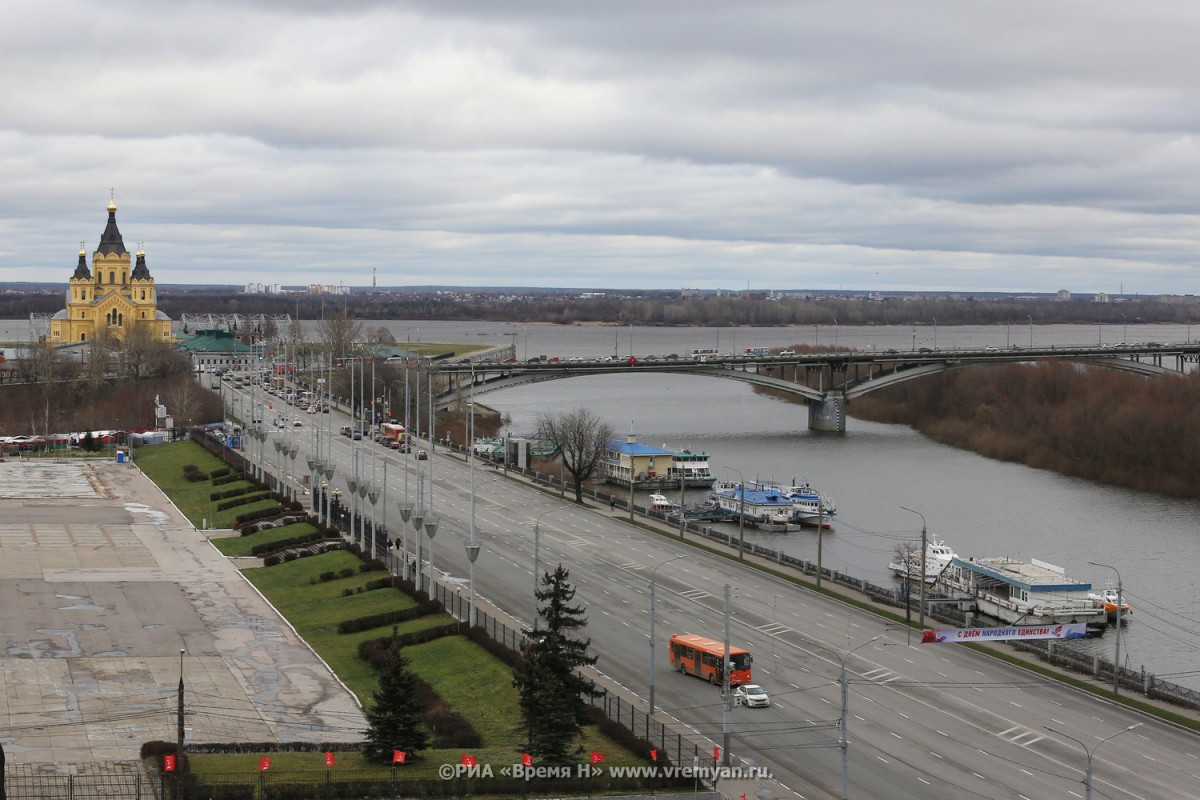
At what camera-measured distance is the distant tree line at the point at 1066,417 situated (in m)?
109

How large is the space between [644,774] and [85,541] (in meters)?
46.8

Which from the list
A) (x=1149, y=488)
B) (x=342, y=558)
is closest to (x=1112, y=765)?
(x=342, y=558)

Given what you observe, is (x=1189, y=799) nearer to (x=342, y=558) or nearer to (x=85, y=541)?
(x=342, y=558)

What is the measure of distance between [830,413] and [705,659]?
103m

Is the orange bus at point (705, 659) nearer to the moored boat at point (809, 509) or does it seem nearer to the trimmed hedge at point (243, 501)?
the moored boat at point (809, 509)

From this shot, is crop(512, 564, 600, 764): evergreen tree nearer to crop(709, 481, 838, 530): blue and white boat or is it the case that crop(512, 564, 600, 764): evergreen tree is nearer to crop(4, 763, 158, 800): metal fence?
crop(4, 763, 158, 800): metal fence

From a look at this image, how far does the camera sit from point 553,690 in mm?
36469

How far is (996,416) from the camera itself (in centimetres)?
13888

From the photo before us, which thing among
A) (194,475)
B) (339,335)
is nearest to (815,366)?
(339,335)

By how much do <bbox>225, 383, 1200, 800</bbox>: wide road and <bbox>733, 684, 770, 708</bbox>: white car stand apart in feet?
0.93

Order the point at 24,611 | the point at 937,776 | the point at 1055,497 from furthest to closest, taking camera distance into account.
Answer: the point at 1055,497
the point at 24,611
the point at 937,776

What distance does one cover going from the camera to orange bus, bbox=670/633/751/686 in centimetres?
4538

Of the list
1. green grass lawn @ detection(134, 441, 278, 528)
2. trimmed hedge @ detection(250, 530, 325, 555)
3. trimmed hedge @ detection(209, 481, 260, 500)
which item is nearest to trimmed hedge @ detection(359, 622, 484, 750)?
trimmed hedge @ detection(250, 530, 325, 555)

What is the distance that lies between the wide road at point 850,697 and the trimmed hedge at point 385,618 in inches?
137
